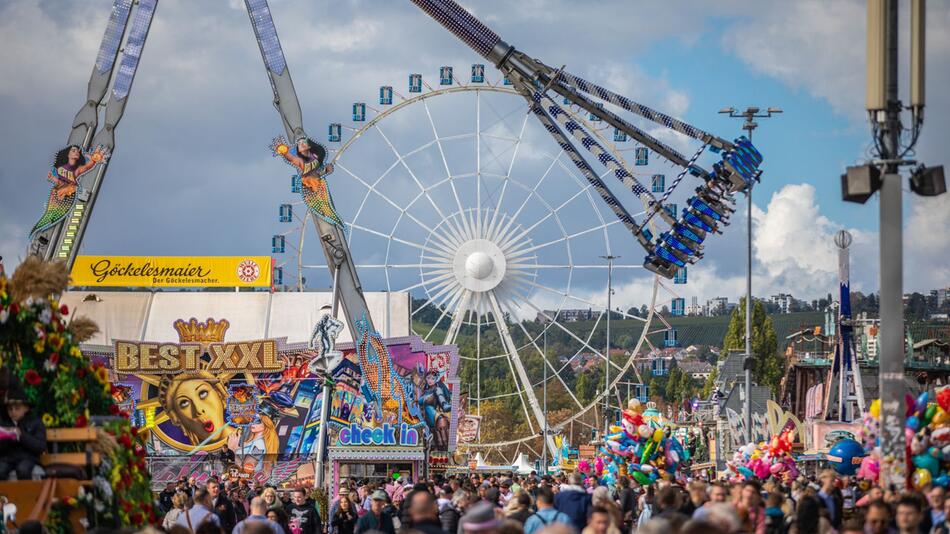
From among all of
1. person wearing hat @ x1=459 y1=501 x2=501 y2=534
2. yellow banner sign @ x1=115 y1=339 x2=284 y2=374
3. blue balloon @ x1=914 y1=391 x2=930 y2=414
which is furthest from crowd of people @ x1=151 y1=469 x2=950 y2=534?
yellow banner sign @ x1=115 y1=339 x2=284 y2=374

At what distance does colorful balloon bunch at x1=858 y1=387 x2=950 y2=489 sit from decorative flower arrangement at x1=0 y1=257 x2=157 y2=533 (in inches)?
301

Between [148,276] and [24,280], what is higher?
[148,276]

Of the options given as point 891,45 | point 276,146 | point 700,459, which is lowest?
point 700,459

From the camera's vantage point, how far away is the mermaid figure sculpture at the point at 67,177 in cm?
4916

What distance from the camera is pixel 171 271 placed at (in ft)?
329

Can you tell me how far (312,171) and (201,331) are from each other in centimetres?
3699

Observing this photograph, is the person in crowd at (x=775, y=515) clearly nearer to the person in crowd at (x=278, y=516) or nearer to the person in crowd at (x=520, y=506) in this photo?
the person in crowd at (x=520, y=506)

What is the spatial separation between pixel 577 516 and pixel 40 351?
19.2ft

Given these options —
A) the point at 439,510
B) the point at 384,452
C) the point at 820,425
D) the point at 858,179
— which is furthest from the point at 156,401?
the point at 858,179

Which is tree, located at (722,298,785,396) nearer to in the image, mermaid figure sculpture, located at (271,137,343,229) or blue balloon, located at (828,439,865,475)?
mermaid figure sculpture, located at (271,137,343,229)

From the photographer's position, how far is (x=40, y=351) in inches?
612

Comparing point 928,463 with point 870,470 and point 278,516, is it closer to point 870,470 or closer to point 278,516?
point 870,470

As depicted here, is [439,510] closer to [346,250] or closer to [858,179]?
[858,179]

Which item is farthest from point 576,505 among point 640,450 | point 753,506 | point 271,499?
point 640,450
